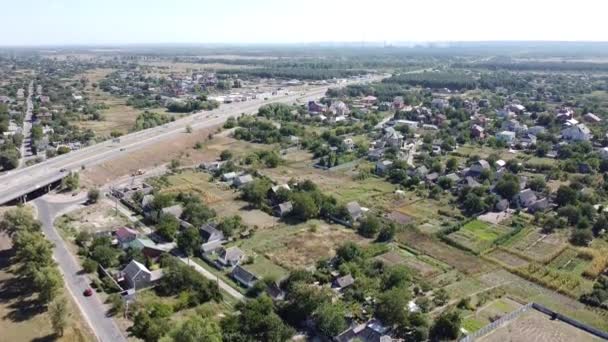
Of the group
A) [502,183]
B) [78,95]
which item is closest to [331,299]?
[502,183]

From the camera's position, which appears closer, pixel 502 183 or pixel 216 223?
pixel 216 223

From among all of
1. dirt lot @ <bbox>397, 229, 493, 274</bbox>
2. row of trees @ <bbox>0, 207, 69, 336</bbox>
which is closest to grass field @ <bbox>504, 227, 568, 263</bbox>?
dirt lot @ <bbox>397, 229, 493, 274</bbox>

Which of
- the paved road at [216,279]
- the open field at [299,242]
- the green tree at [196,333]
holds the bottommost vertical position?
the paved road at [216,279]

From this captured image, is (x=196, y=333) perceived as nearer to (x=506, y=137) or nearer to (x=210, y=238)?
(x=210, y=238)

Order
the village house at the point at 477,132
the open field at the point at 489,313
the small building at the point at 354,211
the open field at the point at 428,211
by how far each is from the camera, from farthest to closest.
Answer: the village house at the point at 477,132, the small building at the point at 354,211, the open field at the point at 428,211, the open field at the point at 489,313

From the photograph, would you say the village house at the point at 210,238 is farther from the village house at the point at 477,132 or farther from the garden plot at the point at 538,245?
the village house at the point at 477,132

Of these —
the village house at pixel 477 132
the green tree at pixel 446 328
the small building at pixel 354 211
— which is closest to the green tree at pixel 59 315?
the green tree at pixel 446 328

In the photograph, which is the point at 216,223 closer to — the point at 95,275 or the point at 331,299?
the point at 95,275

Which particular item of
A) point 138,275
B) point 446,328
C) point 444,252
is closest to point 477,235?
point 444,252
